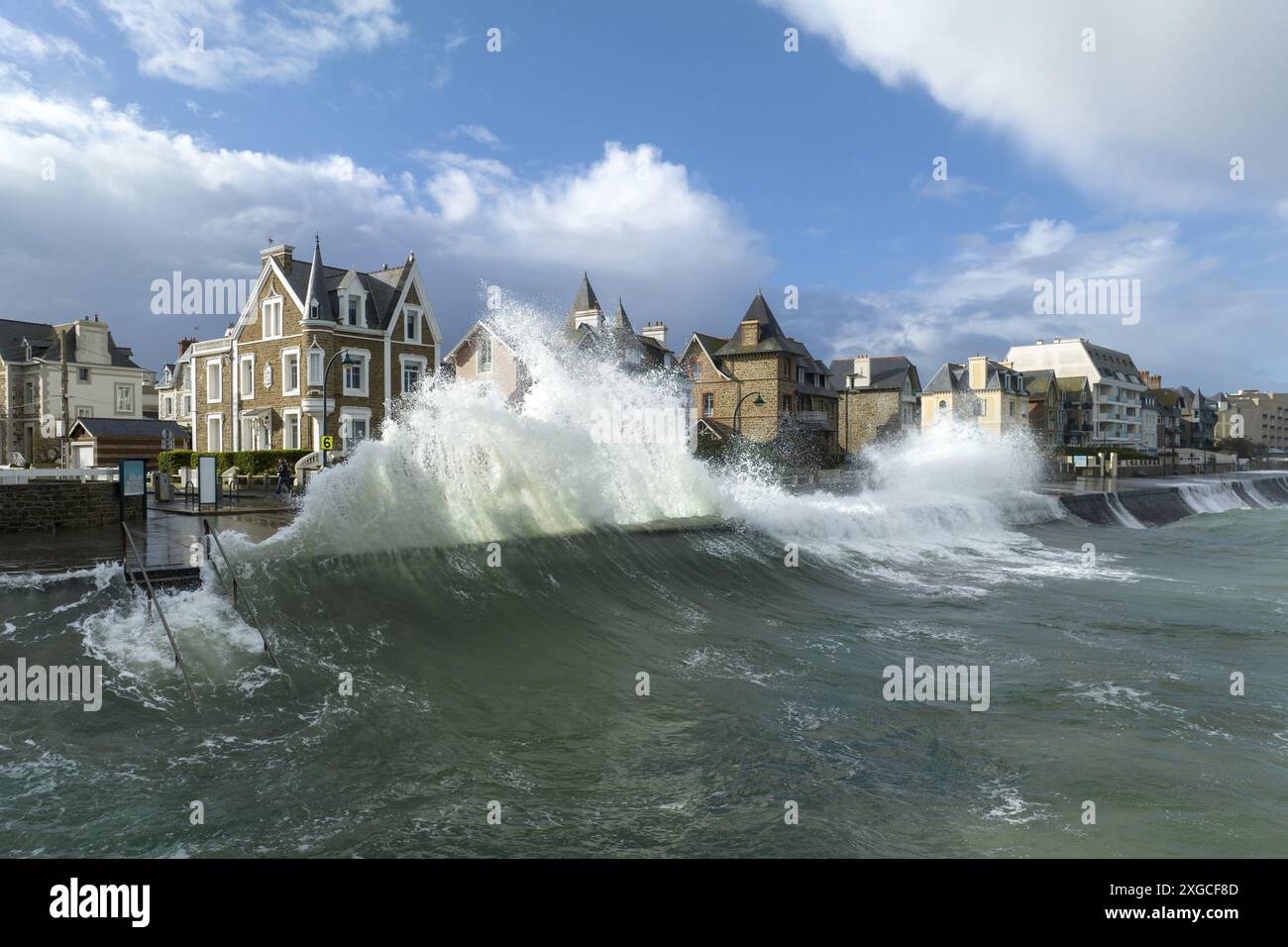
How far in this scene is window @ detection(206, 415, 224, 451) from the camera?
162 feet

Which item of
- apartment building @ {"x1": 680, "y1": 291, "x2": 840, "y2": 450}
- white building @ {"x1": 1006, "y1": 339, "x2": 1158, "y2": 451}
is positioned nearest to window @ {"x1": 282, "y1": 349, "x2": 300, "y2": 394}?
apartment building @ {"x1": 680, "y1": 291, "x2": 840, "y2": 450}

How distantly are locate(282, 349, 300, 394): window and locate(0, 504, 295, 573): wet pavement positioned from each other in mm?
26446

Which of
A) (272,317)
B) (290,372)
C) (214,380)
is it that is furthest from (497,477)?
(214,380)

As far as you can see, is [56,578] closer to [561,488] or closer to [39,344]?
[561,488]

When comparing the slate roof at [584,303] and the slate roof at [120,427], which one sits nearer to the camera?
the slate roof at [120,427]

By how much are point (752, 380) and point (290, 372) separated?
35896mm

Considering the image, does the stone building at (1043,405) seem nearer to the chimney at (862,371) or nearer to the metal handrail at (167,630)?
the chimney at (862,371)

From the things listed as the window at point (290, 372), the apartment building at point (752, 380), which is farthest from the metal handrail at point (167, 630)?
the apartment building at point (752, 380)

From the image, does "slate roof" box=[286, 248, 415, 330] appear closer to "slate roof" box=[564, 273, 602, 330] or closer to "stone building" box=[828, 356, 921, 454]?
"slate roof" box=[564, 273, 602, 330]

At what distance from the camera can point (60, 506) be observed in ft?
58.2

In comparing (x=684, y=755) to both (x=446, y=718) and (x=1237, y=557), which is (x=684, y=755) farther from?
(x=1237, y=557)

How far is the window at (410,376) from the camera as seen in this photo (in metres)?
48.5

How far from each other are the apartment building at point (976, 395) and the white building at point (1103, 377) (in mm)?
24475

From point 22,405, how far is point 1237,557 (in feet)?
253
